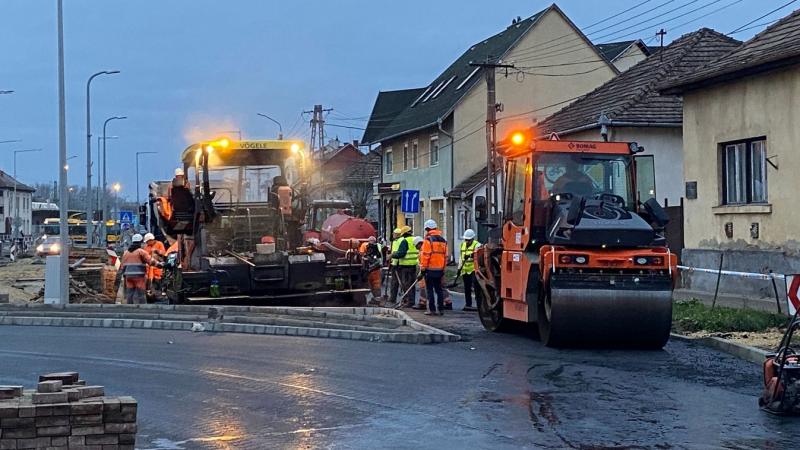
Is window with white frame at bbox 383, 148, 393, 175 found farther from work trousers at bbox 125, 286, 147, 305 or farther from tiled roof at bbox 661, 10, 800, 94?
work trousers at bbox 125, 286, 147, 305

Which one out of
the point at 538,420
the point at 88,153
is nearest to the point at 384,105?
the point at 88,153

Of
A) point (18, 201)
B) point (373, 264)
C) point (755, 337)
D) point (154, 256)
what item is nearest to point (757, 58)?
point (755, 337)

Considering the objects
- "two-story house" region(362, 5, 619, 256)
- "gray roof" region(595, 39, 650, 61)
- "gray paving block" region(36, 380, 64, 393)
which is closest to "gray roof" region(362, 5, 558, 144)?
"two-story house" region(362, 5, 619, 256)

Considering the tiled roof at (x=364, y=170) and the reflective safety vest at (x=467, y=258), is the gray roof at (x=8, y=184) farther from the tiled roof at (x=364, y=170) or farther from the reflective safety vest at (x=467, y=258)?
the reflective safety vest at (x=467, y=258)

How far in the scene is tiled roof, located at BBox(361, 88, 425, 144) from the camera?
5697cm

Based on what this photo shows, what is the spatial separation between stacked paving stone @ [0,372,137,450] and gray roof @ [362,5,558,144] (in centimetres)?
3460

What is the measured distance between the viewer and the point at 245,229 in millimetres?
20078

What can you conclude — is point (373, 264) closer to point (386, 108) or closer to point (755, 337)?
point (755, 337)

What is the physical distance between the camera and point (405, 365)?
12289 mm

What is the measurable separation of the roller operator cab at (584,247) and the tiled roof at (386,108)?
41.0 m

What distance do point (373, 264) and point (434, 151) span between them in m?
24.9

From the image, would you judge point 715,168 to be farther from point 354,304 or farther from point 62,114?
point 62,114

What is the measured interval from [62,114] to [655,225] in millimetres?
14485

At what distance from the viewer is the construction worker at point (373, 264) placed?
21.0 m
